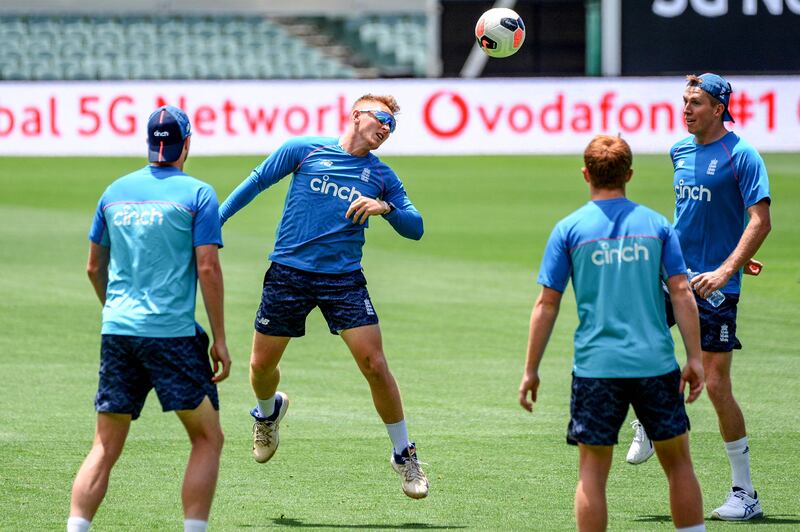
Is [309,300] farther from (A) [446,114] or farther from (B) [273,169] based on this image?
(A) [446,114]

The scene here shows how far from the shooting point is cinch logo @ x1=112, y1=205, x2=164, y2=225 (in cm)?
605

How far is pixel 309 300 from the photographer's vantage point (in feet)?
25.8

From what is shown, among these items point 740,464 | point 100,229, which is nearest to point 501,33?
point 740,464

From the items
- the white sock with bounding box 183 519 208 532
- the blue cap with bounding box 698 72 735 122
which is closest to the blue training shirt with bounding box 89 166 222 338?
the white sock with bounding box 183 519 208 532

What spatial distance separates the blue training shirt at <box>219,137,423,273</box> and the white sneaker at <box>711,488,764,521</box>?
235 cm

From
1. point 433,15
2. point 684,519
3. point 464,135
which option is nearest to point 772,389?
point 684,519

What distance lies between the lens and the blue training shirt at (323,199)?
7.82 m

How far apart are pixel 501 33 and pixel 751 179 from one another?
7.64 metres

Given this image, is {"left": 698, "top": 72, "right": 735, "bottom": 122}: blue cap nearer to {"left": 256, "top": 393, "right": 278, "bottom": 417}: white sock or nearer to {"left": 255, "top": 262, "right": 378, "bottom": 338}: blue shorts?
{"left": 255, "top": 262, "right": 378, "bottom": 338}: blue shorts

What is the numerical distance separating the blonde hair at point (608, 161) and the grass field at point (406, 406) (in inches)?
80.1

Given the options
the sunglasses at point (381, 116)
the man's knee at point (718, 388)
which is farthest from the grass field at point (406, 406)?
the sunglasses at point (381, 116)

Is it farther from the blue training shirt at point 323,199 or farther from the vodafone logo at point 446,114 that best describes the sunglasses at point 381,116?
the vodafone logo at point 446,114

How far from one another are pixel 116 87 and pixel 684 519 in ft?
71.4

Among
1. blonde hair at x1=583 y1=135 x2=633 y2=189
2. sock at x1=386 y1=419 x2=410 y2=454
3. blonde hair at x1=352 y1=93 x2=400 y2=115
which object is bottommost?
sock at x1=386 y1=419 x2=410 y2=454
